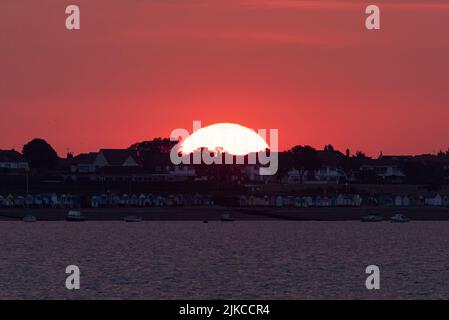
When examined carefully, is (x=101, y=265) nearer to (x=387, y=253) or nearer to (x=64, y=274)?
(x=64, y=274)

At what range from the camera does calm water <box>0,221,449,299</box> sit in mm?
87438

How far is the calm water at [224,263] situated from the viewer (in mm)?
87438

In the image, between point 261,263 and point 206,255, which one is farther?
point 206,255

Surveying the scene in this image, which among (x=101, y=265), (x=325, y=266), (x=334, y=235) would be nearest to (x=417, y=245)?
(x=334, y=235)

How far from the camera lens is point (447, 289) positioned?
296ft

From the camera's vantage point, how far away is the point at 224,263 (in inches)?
4678

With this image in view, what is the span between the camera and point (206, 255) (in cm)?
13288

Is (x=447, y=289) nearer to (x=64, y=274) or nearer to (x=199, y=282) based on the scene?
(x=199, y=282)

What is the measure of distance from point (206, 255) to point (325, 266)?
22.5 metres

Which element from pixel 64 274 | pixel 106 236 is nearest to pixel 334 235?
pixel 106 236
